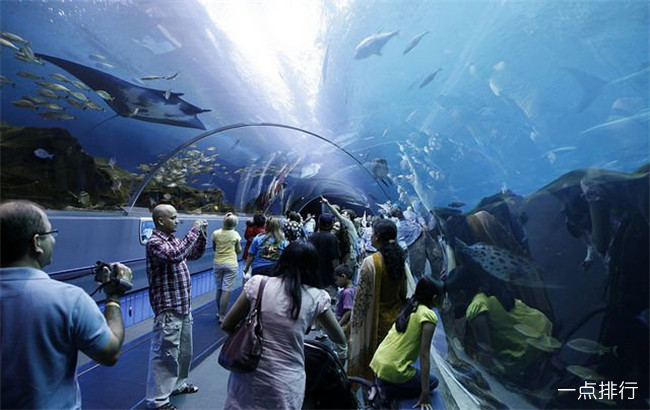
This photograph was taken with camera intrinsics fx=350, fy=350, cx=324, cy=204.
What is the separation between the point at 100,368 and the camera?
13.2ft

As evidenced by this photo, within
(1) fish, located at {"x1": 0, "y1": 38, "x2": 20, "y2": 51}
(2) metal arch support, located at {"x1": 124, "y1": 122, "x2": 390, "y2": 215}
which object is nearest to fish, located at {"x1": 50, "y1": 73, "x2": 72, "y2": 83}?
(1) fish, located at {"x1": 0, "y1": 38, "x2": 20, "y2": 51}

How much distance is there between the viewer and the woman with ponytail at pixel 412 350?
8.29ft

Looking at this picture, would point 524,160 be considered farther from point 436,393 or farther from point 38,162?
point 38,162

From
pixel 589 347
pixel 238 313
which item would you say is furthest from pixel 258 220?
pixel 589 347

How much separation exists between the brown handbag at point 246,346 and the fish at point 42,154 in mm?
5561

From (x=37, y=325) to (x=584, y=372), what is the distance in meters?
3.90

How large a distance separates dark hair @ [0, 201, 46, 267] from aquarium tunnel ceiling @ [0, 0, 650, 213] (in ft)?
12.7

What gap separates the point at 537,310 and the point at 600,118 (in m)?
2.03

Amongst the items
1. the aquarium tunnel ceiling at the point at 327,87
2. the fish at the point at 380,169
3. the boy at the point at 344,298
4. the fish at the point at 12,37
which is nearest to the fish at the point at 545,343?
the aquarium tunnel ceiling at the point at 327,87

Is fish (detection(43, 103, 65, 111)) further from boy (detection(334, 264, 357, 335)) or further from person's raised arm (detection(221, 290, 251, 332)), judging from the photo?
person's raised arm (detection(221, 290, 251, 332))

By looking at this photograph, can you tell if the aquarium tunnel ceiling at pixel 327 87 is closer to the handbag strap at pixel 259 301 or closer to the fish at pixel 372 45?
the fish at pixel 372 45

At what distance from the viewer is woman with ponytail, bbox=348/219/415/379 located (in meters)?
2.96

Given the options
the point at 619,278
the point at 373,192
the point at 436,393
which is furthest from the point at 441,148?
the point at 373,192

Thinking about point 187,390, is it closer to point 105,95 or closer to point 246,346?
point 246,346
